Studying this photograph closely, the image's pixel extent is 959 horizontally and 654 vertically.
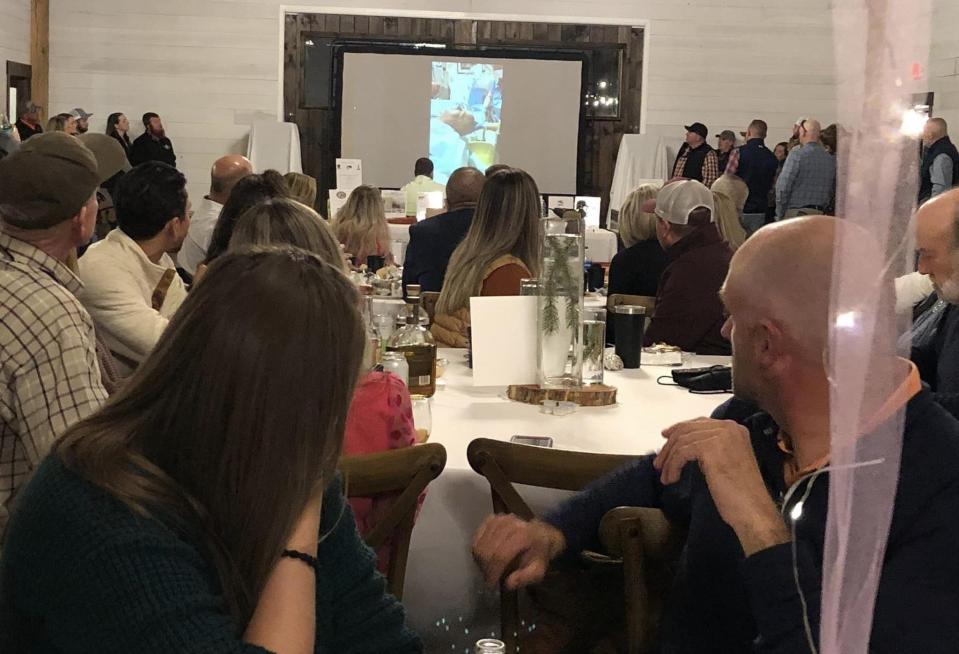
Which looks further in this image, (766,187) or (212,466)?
(766,187)

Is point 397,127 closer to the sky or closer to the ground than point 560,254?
closer to the sky

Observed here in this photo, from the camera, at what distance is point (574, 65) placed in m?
12.9

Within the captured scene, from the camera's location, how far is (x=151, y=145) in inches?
476

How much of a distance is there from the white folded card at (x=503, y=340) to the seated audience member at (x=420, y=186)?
6.92 m

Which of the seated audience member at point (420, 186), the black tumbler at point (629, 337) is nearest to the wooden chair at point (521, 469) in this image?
the black tumbler at point (629, 337)

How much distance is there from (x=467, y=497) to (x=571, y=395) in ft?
1.99

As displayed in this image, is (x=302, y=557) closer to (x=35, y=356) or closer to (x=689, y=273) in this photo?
(x=35, y=356)

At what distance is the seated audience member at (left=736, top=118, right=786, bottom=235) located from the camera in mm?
11719

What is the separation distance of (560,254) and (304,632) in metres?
1.67

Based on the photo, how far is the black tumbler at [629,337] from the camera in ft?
11.2

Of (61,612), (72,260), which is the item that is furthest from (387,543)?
(72,260)

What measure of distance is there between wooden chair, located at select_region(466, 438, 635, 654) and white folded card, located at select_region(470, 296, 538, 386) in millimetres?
808

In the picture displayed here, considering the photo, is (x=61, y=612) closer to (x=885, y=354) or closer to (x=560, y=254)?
(x=885, y=354)

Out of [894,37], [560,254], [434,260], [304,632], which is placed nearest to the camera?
[894,37]
